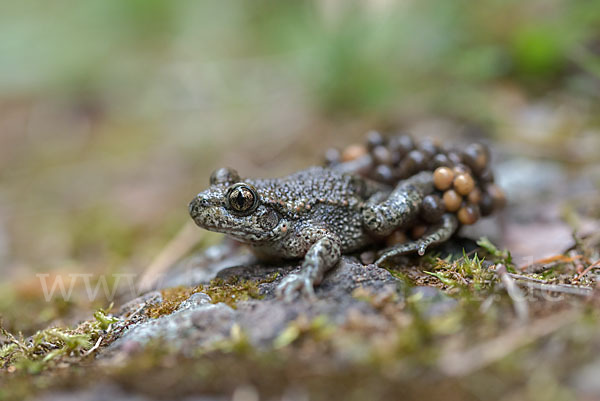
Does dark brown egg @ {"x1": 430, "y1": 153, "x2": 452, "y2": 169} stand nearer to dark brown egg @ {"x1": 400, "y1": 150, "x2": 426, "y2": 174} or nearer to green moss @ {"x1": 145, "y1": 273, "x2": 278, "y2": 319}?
dark brown egg @ {"x1": 400, "y1": 150, "x2": 426, "y2": 174}

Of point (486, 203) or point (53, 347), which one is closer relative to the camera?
point (53, 347)

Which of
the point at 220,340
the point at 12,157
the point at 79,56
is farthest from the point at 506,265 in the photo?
the point at 79,56

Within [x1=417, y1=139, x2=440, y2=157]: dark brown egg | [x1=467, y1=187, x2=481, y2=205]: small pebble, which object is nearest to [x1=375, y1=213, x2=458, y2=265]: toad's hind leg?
[x1=467, y1=187, x2=481, y2=205]: small pebble

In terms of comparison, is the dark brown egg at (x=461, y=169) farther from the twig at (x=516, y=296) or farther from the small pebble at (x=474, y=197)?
the twig at (x=516, y=296)

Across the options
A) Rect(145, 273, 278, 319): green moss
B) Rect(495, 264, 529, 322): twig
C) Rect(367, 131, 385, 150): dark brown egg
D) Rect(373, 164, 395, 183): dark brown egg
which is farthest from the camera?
Rect(367, 131, 385, 150): dark brown egg

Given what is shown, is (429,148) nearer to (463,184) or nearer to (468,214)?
(463,184)

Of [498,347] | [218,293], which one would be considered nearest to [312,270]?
[218,293]
